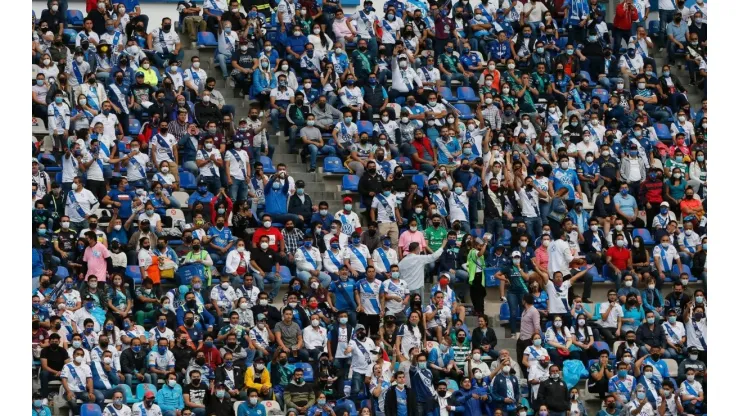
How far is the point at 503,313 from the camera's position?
2952 cm

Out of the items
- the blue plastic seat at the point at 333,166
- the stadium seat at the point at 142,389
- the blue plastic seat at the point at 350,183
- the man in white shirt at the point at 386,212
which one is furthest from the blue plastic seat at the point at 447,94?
the stadium seat at the point at 142,389

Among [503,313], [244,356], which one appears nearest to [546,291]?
[503,313]

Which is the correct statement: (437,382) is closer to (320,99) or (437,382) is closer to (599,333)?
(599,333)

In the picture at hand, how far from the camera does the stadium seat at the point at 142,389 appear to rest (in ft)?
86.8

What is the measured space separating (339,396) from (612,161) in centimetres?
860

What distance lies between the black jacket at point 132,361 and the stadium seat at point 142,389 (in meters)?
0.41

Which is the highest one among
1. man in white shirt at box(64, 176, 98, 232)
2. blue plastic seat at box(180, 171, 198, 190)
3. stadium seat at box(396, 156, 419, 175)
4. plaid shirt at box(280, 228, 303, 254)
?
stadium seat at box(396, 156, 419, 175)

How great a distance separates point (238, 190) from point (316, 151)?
81.6 inches

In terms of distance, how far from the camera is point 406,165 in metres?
32.1

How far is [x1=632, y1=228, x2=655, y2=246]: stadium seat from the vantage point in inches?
1251

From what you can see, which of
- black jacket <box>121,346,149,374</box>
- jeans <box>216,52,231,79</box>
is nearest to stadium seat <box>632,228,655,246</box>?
jeans <box>216,52,231,79</box>

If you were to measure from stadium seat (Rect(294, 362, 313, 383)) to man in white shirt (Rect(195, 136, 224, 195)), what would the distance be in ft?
14.6

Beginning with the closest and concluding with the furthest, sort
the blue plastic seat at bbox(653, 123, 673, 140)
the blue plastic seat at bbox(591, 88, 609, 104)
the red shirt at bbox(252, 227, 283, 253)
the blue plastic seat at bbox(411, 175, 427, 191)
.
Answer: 1. the red shirt at bbox(252, 227, 283, 253)
2. the blue plastic seat at bbox(411, 175, 427, 191)
3. the blue plastic seat at bbox(653, 123, 673, 140)
4. the blue plastic seat at bbox(591, 88, 609, 104)

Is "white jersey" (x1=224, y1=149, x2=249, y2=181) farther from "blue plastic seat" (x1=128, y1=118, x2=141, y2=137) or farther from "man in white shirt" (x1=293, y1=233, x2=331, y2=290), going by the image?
"man in white shirt" (x1=293, y1=233, x2=331, y2=290)
